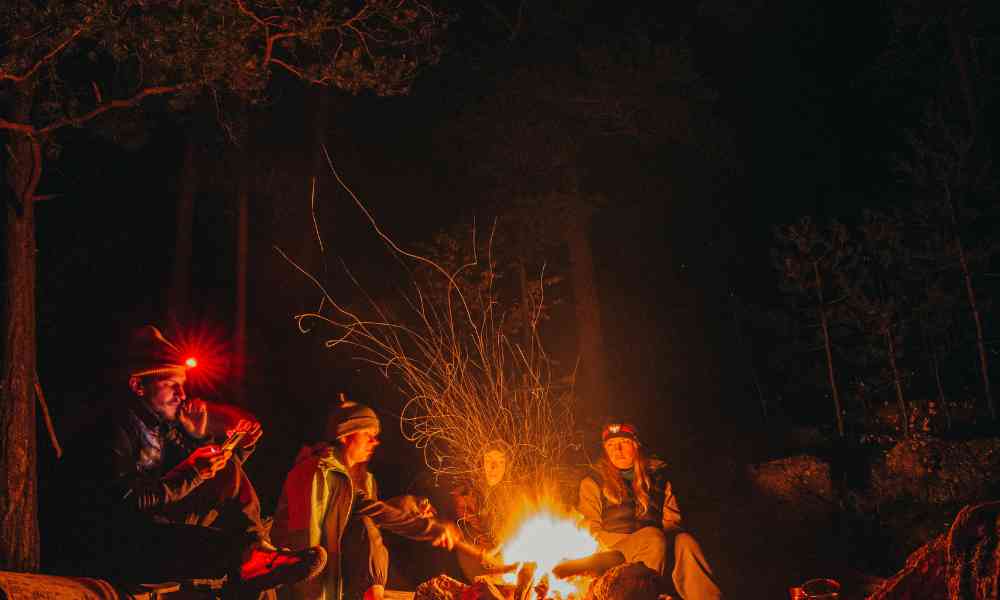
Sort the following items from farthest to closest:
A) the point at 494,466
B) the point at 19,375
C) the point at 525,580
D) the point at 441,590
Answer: the point at 494,466
the point at 19,375
the point at 525,580
the point at 441,590

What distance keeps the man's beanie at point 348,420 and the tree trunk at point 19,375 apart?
223 centimetres

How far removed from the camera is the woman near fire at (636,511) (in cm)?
611

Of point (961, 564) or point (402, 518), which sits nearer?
point (961, 564)

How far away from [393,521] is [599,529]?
1.91 metres

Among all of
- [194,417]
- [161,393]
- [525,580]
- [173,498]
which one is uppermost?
[161,393]

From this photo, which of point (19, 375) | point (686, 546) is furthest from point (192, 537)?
point (686, 546)

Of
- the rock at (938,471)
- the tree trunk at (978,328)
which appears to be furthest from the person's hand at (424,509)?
the tree trunk at (978,328)

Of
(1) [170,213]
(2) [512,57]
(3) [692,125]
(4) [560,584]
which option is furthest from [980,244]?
(1) [170,213]

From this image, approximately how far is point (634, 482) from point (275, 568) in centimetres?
315

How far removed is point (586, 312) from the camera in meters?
12.7

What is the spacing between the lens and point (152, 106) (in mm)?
9188

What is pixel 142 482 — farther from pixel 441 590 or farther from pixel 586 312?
pixel 586 312

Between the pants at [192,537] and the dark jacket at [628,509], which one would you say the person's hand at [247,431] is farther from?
the dark jacket at [628,509]

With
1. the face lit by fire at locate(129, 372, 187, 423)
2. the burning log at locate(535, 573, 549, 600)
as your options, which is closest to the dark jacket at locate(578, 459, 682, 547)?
the burning log at locate(535, 573, 549, 600)
